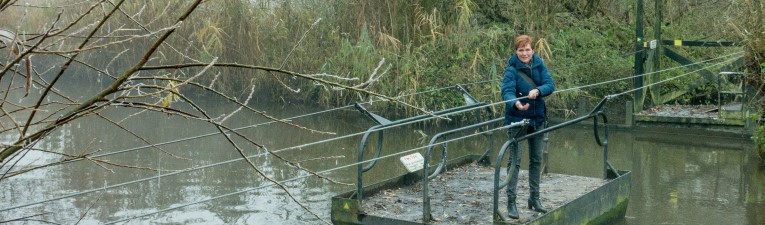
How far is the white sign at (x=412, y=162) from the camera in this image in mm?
8477

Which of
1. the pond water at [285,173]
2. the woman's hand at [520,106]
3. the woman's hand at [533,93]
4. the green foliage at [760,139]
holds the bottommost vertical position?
the pond water at [285,173]

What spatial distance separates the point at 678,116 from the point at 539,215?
26.4 ft

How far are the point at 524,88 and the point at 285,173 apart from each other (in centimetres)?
532

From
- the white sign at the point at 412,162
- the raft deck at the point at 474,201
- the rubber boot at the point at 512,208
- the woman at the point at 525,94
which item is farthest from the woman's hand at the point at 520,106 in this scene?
the white sign at the point at 412,162

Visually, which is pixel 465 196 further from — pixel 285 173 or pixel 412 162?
pixel 285 173

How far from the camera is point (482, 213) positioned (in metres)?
8.59

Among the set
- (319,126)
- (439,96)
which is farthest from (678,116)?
(319,126)

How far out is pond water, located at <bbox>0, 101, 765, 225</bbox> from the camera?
10.5 metres

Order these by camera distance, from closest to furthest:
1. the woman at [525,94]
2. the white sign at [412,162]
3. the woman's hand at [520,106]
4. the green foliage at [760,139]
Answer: the woman's hand at [520,106]
the woman at [525,94]
the white sign at [412,162]
the green foliage at [760,139]

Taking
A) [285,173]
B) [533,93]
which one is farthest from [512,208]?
[285,173]

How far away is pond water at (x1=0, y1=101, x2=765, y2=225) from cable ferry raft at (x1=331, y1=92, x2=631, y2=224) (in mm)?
432

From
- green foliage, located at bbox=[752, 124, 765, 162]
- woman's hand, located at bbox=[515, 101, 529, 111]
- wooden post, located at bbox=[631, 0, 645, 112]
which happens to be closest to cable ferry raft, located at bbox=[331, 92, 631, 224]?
woman's hand, located at bbox=[515, 101, 529, 111]

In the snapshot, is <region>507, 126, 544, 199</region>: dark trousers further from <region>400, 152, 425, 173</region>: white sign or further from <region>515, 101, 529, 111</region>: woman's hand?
<region>400, 152, 425, 173</region>: white sign

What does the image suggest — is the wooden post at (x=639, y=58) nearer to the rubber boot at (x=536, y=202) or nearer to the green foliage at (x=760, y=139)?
the green foliage at (x=760, y=139)
